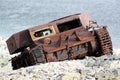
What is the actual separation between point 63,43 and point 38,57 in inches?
46.4

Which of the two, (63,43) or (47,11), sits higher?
(47,11)

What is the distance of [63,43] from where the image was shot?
16.2 meters

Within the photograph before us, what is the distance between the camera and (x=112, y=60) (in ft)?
44.0

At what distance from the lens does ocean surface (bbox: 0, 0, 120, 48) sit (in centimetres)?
3769

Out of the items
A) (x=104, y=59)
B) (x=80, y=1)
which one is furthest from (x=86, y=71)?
(x=80, y=1)

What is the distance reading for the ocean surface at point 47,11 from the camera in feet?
124

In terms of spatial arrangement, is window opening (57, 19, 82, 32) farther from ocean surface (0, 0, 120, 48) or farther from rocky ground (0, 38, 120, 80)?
ocean surface (0, 0, 120, 48)

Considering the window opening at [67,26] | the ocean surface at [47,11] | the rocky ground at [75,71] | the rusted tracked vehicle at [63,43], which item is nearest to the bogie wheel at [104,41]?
the rusted tracked vehicle at [63,43]

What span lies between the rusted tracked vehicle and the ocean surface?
58.3 ft

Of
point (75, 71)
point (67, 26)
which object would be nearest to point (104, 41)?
point (67, 26)

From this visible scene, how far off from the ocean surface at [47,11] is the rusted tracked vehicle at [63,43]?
1778cm

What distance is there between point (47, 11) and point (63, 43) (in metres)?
26.9

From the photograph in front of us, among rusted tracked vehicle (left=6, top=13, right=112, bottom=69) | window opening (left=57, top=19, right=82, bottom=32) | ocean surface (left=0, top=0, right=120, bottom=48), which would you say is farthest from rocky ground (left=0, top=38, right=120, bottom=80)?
ocean surface (left=0, top=0, right=120, bottom=48)

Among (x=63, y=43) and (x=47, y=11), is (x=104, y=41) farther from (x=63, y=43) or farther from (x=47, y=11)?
(x=47, y=11)
